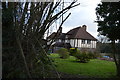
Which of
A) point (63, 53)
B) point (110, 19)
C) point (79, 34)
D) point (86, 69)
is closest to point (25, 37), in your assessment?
point (110, 19)

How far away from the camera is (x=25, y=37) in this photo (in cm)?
134

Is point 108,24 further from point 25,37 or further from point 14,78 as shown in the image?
point 14,78

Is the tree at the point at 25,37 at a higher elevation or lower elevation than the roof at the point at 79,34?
lower

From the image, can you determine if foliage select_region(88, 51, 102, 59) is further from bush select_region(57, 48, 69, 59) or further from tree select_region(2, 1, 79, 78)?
tree select_region(2, 1, 79, 78)

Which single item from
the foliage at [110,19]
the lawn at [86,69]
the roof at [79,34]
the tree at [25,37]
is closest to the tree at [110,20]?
the foliage at [110,19]

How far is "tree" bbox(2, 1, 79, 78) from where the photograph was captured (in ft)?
3.52

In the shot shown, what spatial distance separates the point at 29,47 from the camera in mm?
1322

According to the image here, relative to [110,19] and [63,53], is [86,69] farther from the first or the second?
[63,53]

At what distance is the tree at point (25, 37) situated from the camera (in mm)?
1074

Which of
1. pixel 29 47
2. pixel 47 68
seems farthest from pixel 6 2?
pixel 47 68

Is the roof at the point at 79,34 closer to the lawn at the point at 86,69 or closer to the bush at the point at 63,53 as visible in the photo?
the bush at the point at 63,53

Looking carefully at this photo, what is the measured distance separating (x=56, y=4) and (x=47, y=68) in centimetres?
88

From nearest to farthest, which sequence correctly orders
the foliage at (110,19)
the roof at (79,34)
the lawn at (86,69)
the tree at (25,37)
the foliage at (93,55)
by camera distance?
the tree at (25,37)
the foliage at (110,19)
the lawn at (86,69)
the foliage at (93,55)
the roof at (79,34)

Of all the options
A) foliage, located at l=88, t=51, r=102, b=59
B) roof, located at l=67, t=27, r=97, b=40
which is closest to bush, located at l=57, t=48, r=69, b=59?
foliage, located at l=88, t=51, r=102, b=59
